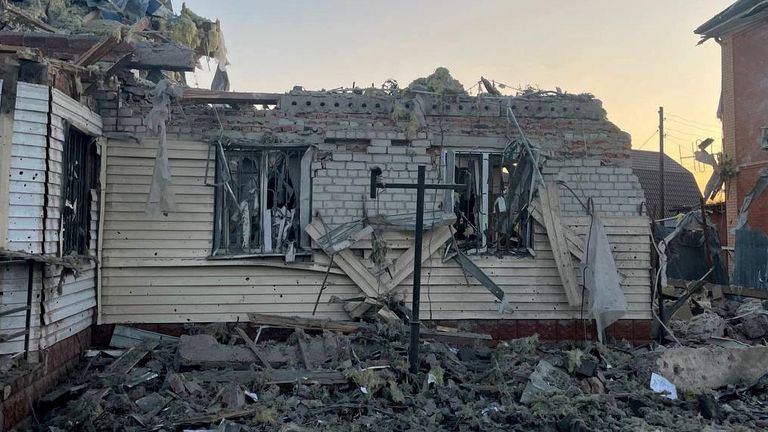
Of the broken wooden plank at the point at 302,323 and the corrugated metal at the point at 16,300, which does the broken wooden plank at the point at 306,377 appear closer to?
the broken wooden plank at the point at 302,323

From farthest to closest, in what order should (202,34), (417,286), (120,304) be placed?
(202,34) < (120,304) < (417,286)

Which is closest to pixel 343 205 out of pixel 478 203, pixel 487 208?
pixel 478 203

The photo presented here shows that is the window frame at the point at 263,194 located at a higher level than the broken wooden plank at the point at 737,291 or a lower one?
higher

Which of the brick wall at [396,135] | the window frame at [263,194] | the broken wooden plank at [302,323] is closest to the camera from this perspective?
the broken wooden plank at [302,323]

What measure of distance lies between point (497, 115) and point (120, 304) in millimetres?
5667

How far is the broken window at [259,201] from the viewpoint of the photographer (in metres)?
7.54

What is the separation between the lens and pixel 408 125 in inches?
309

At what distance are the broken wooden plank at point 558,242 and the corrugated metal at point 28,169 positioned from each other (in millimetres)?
5997

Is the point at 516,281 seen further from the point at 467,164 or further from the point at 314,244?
the point at 314,244

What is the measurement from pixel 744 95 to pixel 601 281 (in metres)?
15.7

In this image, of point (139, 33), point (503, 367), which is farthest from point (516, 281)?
point (139, 33)

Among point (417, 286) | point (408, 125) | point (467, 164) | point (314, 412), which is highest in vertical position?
point (408, 125)

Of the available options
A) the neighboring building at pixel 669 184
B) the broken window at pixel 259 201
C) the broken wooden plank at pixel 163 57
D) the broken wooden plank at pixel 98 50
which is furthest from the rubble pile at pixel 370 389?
the neighboring building at pixel 669 184

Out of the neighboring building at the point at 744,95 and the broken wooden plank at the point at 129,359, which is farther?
the neighboring building at the point at 744,95
